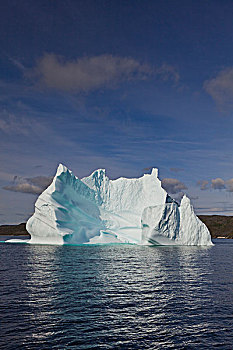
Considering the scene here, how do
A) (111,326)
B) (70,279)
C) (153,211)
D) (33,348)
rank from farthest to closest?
(153,211) < (70,279) < (111,326) < (33,348)

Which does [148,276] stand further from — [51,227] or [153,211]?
[51,227]

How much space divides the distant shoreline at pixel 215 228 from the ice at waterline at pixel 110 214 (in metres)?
87.1

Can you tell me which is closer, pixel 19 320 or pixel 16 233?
pixel 19 320

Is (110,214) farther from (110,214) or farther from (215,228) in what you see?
(215,228)

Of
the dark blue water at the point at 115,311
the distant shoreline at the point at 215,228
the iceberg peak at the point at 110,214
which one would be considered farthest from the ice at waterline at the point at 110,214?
the distant shoreline at the point at 215,228

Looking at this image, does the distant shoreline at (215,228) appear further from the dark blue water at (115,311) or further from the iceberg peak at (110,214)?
the dark blue water at (115,311)

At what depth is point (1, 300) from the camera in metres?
12.8

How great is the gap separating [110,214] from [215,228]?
102 meters

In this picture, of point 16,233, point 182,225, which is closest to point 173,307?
point 182,225

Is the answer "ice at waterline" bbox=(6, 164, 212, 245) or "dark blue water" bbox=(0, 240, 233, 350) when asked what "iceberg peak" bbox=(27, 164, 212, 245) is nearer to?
"ice at waterline" bbox=(6, 164, 212, 245)

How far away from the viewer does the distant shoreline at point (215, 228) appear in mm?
132750

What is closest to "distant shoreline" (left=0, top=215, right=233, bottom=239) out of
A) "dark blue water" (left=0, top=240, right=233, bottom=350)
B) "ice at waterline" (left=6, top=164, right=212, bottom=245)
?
"ice at waterline" (left=6, top=164, right=212, bottom=245)

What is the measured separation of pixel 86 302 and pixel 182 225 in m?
32.9

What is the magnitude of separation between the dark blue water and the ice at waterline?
2201cm
